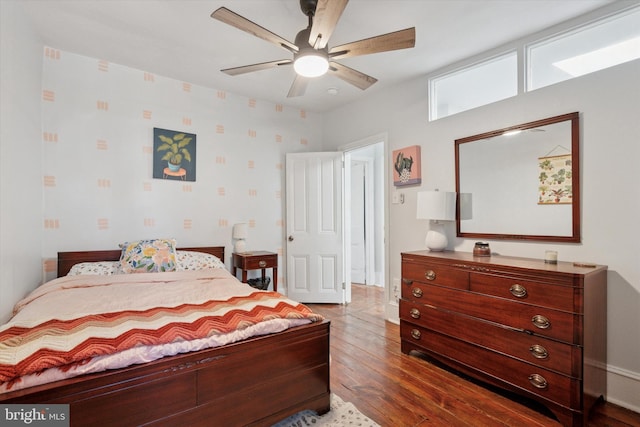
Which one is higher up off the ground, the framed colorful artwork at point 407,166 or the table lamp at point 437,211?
the framed colorful artwork at point 407,166

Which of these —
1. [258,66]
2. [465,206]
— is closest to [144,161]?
[258,66]

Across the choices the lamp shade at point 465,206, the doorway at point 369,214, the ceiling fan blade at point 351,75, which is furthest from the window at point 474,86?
the doorway at point 369,214

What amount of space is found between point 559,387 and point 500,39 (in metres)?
2.59

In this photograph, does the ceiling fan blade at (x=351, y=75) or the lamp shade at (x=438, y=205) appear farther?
the lamp shade at (x=438, y=205)

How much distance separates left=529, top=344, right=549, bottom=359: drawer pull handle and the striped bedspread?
1.35m

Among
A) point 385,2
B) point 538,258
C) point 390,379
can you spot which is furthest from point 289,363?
point 385,2

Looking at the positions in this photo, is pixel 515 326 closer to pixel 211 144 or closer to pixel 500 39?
pixel 500 39

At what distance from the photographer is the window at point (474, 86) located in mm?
2658

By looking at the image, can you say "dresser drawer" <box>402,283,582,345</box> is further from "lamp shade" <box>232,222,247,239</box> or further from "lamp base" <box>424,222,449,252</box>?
"lamp shade" <box>232,222,247,239</box>

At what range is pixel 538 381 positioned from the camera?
1.86m

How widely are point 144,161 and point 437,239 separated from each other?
3127 millimetres

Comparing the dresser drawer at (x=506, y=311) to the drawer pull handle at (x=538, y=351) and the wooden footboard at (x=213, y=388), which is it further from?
the wooden footboard at (x=213, y=388)

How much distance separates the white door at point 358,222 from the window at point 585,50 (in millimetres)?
3176

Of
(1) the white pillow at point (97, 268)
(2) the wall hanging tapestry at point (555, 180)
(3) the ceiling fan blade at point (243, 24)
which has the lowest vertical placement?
(1) the white pillow at point (97, 268)
